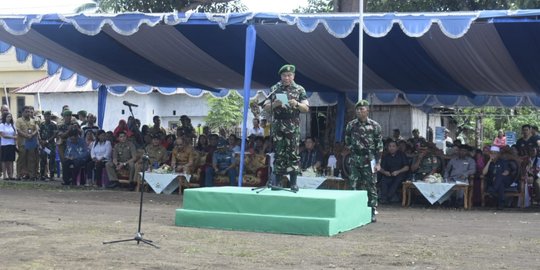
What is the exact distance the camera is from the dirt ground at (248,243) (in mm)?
6938

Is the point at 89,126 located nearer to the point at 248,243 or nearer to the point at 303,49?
the point at 303,49

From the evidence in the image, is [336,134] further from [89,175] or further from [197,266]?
[197,266]

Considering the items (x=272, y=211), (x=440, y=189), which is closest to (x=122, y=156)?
(x=440, y=189)

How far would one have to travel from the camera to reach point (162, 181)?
1518cm

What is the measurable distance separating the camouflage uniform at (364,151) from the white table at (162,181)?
17.6 ft

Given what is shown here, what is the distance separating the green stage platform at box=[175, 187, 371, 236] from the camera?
888 cm

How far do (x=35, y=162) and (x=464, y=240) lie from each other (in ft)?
39.7

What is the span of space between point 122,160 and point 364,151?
7319 mm

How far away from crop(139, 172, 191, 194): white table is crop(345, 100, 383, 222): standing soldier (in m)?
5.37

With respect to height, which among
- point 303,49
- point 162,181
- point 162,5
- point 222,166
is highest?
point 162,5

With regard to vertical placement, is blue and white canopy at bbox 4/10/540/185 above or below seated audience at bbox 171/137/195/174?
above

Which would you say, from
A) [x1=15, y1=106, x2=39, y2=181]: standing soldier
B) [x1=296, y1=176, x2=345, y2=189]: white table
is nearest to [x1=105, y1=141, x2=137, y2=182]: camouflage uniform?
[x1=15, y1=106, x2=39, y2=181]: standing soldier

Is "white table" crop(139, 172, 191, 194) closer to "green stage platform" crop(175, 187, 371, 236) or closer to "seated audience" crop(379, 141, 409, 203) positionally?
"seated audience" crop(379, 141, 409, 203)

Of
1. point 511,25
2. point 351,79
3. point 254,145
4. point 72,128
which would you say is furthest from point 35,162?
point 511,25
